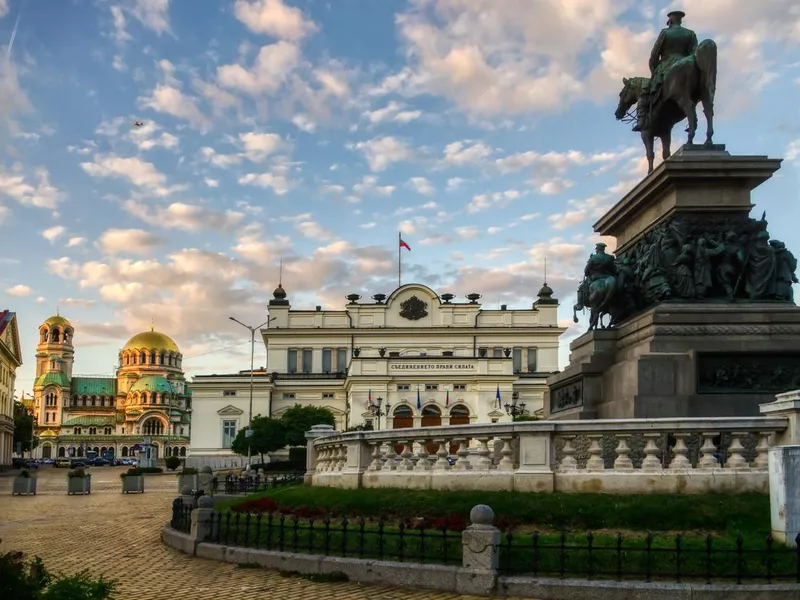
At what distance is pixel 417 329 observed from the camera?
3920 inches

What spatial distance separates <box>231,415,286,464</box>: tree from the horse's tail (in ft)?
199

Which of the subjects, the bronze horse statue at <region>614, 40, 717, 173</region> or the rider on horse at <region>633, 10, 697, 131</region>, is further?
the rider on horse at <region>633, 10, 697, 131</region>

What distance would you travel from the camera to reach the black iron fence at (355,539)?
13320 mm

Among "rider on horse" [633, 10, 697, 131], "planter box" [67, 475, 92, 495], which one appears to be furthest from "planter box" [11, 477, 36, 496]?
"rider on horse" [633, 10, 697, 131]

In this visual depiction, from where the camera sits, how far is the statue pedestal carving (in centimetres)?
1786

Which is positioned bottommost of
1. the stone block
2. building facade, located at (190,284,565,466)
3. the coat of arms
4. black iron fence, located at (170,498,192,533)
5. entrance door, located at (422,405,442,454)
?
black iron fence, located at (170,498,192,533)

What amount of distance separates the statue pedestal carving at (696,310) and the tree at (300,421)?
5696 centimetres

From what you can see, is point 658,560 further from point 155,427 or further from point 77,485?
point 155,427

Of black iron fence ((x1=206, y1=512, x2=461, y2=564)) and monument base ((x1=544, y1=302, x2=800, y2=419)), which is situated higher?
monument base ((x1=544, y1=302, x2=800, y2=419))

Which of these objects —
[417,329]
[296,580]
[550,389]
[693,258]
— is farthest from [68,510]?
[417,329]

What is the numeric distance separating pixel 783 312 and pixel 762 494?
546 cm

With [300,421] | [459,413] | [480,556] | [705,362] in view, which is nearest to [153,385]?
[459,413]

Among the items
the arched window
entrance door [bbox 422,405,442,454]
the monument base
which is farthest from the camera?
the arched window

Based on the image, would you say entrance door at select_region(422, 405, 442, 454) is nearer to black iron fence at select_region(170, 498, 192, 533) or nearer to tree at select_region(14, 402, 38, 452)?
black iron fence at select_region(170, 498, 192, 533)
